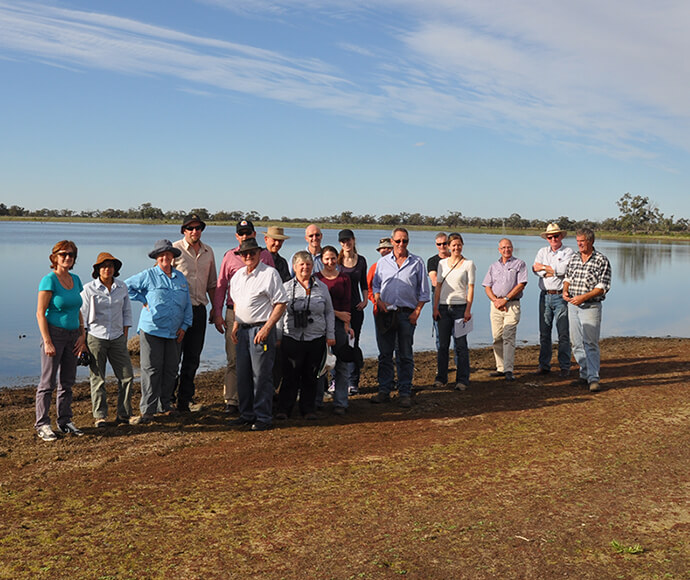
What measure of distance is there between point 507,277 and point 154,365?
15.9ft

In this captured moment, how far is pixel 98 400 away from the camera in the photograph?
6.74 meters

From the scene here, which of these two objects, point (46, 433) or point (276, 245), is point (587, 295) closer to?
point (276, 245)

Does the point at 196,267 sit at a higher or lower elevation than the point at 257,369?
higher

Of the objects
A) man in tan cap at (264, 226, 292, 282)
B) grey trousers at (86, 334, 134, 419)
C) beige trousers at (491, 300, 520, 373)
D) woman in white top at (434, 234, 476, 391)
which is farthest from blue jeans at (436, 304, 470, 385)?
grey trousers at (86, 334, 134, 419)

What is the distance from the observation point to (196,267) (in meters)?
7.45

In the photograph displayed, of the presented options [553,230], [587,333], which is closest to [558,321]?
[587,333]

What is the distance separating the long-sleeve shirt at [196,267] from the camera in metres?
7.38

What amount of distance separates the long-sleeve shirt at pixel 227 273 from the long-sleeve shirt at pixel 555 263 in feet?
13.3

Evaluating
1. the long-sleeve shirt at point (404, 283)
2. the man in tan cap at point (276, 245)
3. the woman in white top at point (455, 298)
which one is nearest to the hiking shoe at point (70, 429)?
the man in tan cap at point (276, 245)

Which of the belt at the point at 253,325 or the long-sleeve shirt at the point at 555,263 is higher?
the long-sleeve shirt at the point at 555,263

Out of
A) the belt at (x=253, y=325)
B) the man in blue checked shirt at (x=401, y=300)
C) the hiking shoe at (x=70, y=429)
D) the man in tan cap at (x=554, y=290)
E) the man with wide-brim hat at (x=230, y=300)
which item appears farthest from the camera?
the man in tan cap at (x=554, y=290)

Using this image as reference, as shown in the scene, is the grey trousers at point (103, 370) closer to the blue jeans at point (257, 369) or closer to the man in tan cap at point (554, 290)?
the blue jeans at point (257, 369)

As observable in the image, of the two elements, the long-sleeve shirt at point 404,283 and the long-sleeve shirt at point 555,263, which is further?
the long-sleeve shirt at point 555,263

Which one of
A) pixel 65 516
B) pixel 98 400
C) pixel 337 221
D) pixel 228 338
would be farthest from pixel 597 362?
pixel 337 221
